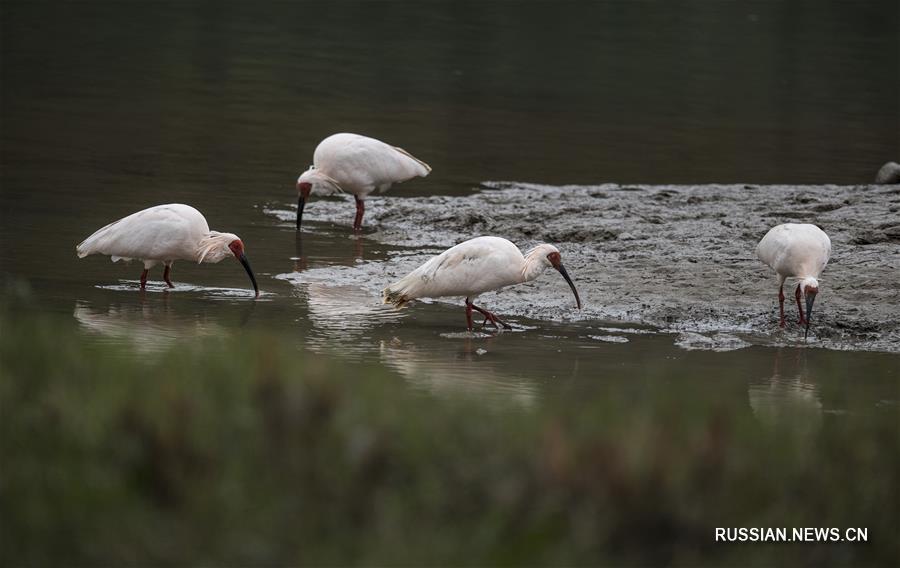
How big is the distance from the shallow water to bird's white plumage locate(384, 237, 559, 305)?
32 cm

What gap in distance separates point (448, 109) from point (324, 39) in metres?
9.76

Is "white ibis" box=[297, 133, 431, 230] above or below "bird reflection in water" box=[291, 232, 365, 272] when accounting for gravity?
above

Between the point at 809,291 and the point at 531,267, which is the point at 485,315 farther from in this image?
the point at 809,291

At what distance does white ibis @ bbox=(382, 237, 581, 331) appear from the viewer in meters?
10.1

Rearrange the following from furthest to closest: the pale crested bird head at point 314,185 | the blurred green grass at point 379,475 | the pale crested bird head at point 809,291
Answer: the pale crested bird head at point 314,185 → the pale crested bird head at point 809,291 → the blurred green grass at point 379,475

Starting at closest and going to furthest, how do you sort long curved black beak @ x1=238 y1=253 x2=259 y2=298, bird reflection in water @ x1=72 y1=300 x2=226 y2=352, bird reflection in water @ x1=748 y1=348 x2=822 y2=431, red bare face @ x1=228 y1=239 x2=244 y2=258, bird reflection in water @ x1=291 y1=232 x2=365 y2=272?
bird reflection in water @ x1=748 y1=348 x2=822 y2=431 → bird reflection in water @ x1=72 y1=300 x2=226 y2=352 → long curved black beak @ x1=238 y1=253 x2=259 y2=298 → red bare face @ x1=228 y1=239 x2=244 y2=258 → bird reflection in water @ x1=291 y1=232 x2=365 y2=272

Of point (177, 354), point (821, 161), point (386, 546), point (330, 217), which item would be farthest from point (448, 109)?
point (386, 546)

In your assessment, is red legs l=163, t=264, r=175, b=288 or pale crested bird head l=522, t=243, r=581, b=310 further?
red legs l=163, t=264, r=175, b=288

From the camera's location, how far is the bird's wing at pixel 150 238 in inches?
432

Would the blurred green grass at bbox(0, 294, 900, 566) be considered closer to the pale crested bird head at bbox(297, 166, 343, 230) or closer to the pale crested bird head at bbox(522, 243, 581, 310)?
the pale crested bird head at bbox(522, 243, 581, 310)

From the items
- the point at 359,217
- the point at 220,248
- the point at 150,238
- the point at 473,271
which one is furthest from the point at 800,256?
the point at 359,217

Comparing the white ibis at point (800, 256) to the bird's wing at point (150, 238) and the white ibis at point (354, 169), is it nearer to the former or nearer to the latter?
the bird's wing at point (150, 238)

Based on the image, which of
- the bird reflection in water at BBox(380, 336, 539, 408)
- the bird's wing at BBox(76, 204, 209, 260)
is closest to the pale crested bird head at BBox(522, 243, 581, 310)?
the bird reflection in water at BBox(380, 336, 539, 408)

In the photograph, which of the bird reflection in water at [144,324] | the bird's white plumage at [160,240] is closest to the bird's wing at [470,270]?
the bird reflection in water at [144,324]
